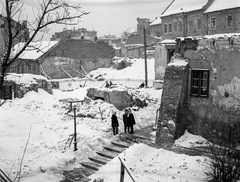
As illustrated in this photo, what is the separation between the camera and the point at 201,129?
12.9 m

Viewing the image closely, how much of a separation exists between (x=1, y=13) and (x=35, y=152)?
25.0 feet

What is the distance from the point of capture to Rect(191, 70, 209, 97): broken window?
41.2 feet

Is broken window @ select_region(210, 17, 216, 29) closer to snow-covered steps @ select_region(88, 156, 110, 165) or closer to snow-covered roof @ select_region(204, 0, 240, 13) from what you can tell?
snow-covered roof @ select_region(204, 0, 240, 13)

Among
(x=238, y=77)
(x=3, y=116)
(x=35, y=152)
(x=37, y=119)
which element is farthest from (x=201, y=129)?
(x=3, y=116)

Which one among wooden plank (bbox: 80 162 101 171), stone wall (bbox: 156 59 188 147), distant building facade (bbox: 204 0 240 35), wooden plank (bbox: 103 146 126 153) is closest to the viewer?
wooden plank (bbox: 80 162 101 171)

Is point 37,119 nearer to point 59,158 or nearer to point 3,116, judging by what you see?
point 3,116

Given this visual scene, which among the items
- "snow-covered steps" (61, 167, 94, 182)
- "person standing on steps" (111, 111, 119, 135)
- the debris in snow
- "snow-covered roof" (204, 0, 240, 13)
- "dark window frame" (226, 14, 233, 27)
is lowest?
"snow-covered steps" (61, 167, 94, 182)

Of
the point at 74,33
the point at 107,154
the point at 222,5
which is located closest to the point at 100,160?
the point at 107,154

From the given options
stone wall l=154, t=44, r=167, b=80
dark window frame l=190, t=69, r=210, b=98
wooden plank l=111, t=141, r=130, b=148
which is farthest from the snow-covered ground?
stone wall l=154, t=44, r=167, b=80

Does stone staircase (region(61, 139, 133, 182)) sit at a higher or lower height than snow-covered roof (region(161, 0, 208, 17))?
lower

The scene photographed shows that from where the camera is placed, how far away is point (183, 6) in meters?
30.7

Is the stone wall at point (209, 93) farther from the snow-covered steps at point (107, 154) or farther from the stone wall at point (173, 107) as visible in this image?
the snow-covered steps at point (107, 154)

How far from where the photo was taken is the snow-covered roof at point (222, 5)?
84.3ft

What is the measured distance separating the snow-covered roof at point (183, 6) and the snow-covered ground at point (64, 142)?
40.8ft
